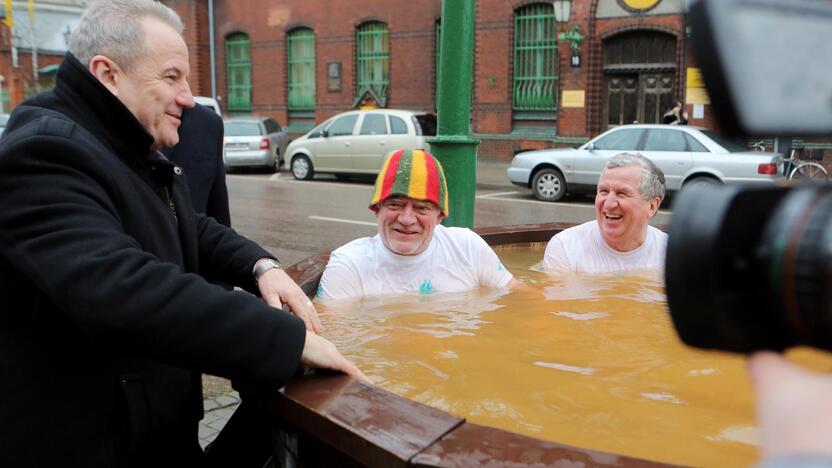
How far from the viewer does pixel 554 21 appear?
21141 mm

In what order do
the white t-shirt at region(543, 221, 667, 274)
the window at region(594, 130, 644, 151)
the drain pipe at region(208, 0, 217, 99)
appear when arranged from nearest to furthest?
the white t-shirt at region(543, 221, 667, 274), the window at region(594, 130, 644, 151), the drain pipe at region(208, 0, 217, 99)

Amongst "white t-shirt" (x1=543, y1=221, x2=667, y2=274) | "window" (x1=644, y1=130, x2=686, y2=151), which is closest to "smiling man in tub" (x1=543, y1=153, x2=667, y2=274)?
"white t-shirt" (x1=543, y1=221, x2=667, y2=274)

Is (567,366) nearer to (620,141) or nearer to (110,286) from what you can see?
(110,286)

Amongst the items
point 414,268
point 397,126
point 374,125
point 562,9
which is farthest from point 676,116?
point 414,268

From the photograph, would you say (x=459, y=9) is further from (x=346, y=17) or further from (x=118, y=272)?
(x=346, y=17)

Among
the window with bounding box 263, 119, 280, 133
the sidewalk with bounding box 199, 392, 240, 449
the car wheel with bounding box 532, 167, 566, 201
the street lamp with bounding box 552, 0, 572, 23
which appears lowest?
the sidewalk with bounding box 199, 392, 240, 449

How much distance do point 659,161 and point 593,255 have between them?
9387mm

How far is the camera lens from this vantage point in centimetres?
74

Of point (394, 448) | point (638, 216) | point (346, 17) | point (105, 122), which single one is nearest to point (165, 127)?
point (105, 122)

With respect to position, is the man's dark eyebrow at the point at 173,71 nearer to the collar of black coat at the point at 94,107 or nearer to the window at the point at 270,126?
the collar of black coat at the point at 94,107

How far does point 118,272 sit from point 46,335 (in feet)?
1.03

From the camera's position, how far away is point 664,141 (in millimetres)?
13102

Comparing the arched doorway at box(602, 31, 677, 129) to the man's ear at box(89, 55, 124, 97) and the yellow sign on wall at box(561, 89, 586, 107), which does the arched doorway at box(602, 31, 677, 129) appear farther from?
the man's ear at box(89, 55, 124, 97)

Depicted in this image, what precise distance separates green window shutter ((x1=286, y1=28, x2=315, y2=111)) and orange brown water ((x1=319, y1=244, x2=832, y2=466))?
78.8 ft
